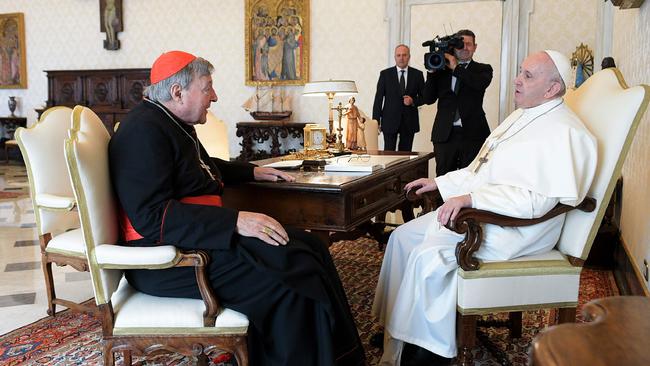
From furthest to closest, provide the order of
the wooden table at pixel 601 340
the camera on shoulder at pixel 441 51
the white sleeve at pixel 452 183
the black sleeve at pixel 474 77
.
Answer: the black sleeve at pixel 474 77, the camera on shoulder at pixel 441 51, the white sleeve at pixel 452 183, the wooden table at pixel 601 340

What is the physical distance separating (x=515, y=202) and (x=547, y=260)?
28 centimetres

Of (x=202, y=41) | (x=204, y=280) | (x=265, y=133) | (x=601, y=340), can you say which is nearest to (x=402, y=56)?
(x=265, y=133)

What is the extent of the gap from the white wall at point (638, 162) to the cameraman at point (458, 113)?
46.3 inches

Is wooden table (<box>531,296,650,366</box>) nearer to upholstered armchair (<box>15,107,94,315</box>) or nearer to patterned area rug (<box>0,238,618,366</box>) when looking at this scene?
patterned area rug (<box>0,238,618,366</box>)

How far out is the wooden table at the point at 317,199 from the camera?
2.46 meters

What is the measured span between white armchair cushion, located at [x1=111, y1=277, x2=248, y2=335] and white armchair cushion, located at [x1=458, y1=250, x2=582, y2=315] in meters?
0.87

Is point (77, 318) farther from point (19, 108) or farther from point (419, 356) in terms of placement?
point (19, 108)

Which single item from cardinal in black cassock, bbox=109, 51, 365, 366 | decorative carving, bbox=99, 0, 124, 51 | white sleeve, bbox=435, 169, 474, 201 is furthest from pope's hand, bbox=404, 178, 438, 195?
decorative carving, bbox=99, 0, 124, 51

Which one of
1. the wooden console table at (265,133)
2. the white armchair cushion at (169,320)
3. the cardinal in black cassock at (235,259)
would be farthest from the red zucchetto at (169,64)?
the wooden console table at (265,133)

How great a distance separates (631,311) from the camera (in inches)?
34.0

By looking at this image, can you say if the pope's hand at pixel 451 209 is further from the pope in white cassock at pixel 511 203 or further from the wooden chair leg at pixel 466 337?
the wooden chair leg at pixel 466 337

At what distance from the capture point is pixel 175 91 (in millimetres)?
2152

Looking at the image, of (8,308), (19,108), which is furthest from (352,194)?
(19,108)

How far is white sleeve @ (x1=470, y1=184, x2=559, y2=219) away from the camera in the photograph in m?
2.18
